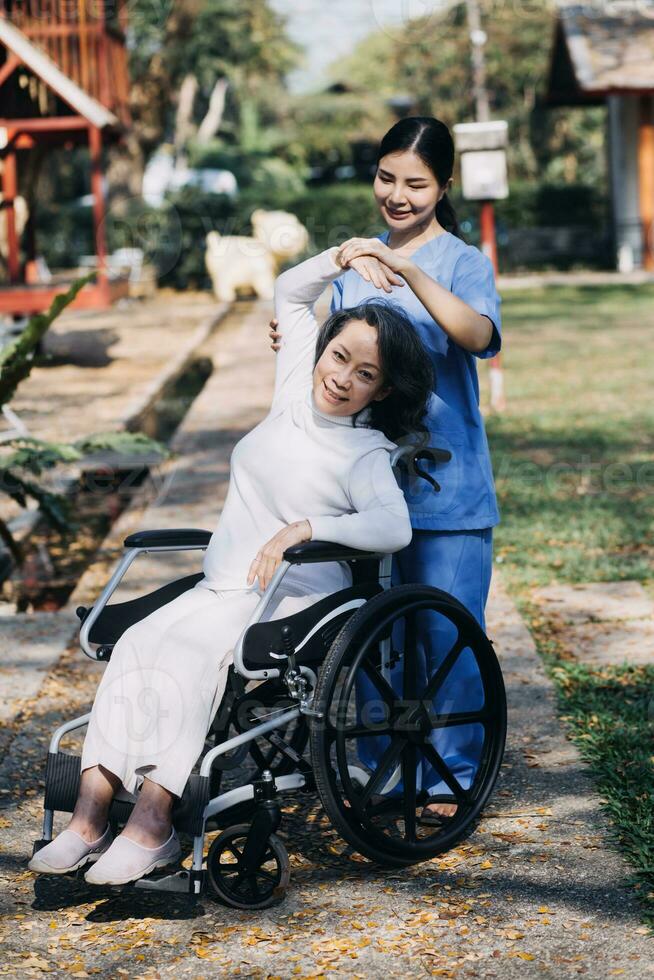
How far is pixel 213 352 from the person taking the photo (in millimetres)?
15781

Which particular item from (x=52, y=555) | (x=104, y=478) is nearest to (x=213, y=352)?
(x=104, y=478)

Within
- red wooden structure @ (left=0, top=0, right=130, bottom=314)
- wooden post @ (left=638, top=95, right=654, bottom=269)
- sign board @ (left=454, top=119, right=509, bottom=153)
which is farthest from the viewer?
wooden post @ (left=638, top=95, right=654, bottom=269)

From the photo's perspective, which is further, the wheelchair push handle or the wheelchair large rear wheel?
the wheelchair push handle

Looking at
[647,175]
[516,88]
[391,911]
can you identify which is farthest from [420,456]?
[516,88]

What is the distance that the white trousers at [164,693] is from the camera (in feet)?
9.97

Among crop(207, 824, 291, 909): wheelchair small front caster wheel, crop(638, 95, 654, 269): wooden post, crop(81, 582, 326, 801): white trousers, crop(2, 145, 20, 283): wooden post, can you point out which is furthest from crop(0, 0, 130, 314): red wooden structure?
crop(207, 824, 291, 909): wheelchair small front caster wheel

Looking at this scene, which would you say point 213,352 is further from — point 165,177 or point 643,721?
point 165,177

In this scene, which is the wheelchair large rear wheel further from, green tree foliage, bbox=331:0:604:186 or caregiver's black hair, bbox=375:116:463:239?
green tree foliage, bbox=331:0:604:186

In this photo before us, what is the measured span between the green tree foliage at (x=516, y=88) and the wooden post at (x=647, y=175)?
60.7ft

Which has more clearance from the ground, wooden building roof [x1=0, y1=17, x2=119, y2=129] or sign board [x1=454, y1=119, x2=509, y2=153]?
wooden building roof [x1=0, y1=17, x2=119, y2=129]

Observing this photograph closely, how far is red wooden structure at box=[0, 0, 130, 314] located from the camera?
16.0m

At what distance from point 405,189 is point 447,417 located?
573 millimetres

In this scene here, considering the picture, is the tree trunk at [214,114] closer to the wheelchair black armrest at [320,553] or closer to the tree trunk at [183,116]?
the tree trunk at [183,116]

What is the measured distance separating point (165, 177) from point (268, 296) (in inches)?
1044
